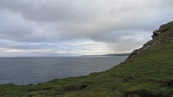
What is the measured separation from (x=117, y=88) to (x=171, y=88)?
6731mm

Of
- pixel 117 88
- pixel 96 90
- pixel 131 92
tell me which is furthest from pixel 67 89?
pixel 131 92

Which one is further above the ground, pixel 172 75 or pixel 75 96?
pixel 172 75

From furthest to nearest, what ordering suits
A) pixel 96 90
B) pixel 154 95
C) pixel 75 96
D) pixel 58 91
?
pixel 58 91, pixel 96 90, pixel 75 96, pixel 154 95

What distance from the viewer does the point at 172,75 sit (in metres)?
26.8

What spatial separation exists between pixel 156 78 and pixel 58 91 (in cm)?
1519

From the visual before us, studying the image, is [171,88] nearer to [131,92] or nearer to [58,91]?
[131,92]

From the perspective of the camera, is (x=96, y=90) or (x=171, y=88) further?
(x=96, y=90)

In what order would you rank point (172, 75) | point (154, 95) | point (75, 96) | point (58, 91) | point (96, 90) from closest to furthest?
point (154, 95) < point (75, 96) < point (96, 90) < point (172, 75) < point (58, 91)

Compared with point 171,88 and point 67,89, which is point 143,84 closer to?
point 171,88

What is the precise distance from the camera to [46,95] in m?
26.3

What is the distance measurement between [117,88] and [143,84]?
3.54 metres

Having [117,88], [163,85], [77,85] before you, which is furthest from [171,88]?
[77,85]

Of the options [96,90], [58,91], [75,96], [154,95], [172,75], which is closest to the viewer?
[154,95]

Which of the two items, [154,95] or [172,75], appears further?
[172,75]
